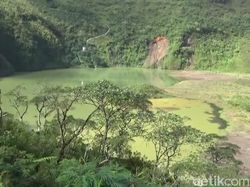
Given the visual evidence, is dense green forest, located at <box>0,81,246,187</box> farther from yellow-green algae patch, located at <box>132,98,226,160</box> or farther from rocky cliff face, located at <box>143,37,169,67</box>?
rocky cliff face, located at <box>143,37,169,67</box>

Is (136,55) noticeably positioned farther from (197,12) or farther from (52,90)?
(52,90)

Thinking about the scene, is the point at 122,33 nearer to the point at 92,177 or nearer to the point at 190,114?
the point at 190,114

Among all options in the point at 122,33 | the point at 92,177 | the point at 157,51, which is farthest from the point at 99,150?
the point at 122,33

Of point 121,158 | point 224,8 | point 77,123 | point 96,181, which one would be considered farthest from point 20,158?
point 224,8

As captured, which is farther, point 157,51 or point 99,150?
point 157,51

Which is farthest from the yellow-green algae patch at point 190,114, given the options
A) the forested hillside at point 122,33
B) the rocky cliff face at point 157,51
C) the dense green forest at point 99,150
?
the rocky cliff face at point 157,51

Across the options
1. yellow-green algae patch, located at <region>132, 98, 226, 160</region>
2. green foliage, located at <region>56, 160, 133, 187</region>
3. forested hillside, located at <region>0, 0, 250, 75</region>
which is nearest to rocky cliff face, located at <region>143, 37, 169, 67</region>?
forested hillside, located at <region>0, 0, 250, 75</region>
